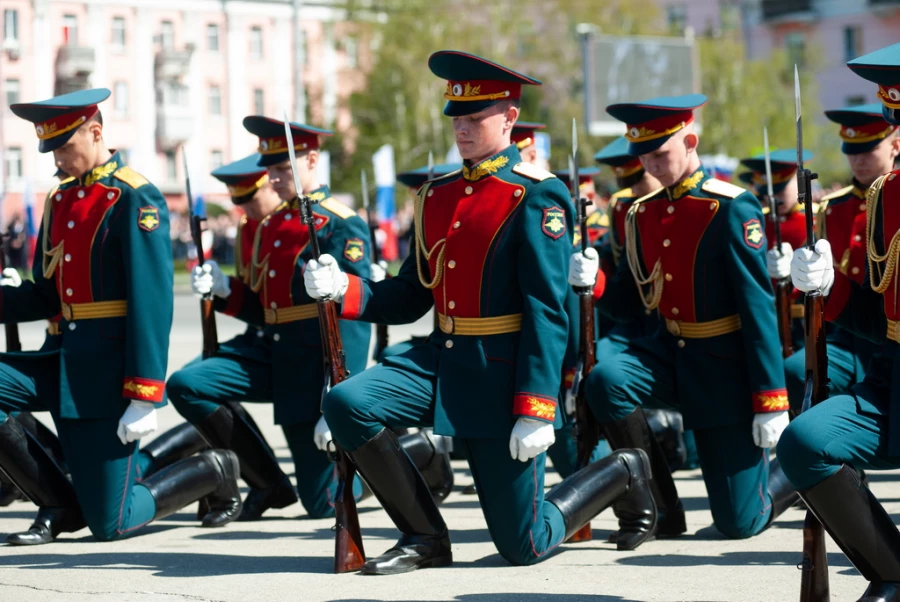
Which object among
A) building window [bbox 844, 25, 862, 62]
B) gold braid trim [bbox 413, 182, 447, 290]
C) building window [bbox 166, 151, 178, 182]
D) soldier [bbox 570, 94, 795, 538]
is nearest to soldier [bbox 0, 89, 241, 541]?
gold braid trim [bbox 413, 182, 447, 290]

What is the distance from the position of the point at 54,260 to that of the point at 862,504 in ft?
12.1

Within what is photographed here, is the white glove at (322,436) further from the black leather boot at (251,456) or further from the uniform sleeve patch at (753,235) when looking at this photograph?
the uniform sleeve patch at (753,235)

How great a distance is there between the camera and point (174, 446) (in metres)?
7.91

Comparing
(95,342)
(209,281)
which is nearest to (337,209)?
(209,281)

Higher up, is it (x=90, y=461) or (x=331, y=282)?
(x=331, y=282)

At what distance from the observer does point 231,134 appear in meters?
57.6

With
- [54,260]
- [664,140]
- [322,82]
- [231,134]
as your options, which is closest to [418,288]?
[664,140]

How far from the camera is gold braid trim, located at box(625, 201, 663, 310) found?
6.54 metres

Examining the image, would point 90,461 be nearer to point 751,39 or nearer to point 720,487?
point 720,487

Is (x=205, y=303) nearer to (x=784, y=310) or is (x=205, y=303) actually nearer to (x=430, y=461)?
(x=430, y=461)

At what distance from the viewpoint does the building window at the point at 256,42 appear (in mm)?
57562

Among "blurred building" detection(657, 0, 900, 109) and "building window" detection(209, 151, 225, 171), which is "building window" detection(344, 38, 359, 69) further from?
"blurred building" detection(657, 0, 900, 109)

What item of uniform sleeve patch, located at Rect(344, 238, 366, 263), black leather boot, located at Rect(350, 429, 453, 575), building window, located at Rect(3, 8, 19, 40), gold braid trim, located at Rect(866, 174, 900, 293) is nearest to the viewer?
gold braid trim, located at Rect(866, 174, 900, 293)

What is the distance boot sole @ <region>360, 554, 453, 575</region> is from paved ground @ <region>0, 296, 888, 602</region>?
4 centimetres
